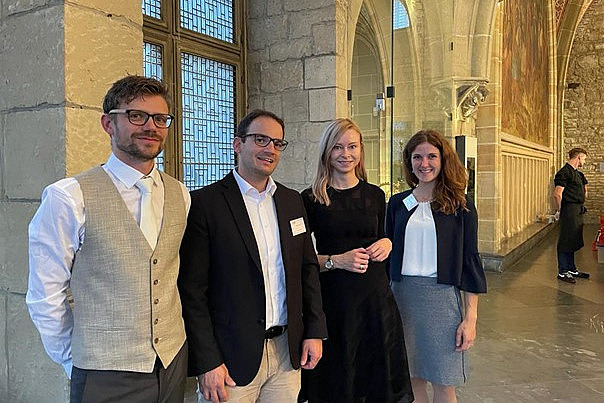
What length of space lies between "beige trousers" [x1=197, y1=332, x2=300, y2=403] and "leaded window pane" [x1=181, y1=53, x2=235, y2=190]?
1.73 metres

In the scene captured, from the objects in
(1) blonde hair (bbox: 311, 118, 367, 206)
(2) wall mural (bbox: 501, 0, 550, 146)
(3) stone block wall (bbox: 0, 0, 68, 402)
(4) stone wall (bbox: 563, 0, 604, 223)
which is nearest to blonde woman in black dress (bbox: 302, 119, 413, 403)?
(1) blonde hair (bbox: 311, 118, 367, 206)

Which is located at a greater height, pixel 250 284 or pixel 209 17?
pixel 209 17

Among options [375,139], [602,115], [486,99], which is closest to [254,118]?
[375,139]

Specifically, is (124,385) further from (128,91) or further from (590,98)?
(590,98)

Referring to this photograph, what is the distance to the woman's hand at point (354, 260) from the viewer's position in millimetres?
1845

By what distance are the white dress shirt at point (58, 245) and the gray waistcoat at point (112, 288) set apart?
23mm

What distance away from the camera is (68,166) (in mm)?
1799

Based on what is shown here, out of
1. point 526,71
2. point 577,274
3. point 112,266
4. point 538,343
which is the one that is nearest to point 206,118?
point 112,266

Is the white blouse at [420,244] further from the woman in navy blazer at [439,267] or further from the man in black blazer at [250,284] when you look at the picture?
the man in black blazer at [250,284]

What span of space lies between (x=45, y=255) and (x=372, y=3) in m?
7.58

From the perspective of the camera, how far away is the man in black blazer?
148 cm

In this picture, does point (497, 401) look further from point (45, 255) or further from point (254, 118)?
point (45, 255)

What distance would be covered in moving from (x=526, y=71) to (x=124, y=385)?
417 inches

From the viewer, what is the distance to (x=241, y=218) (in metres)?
1.55
